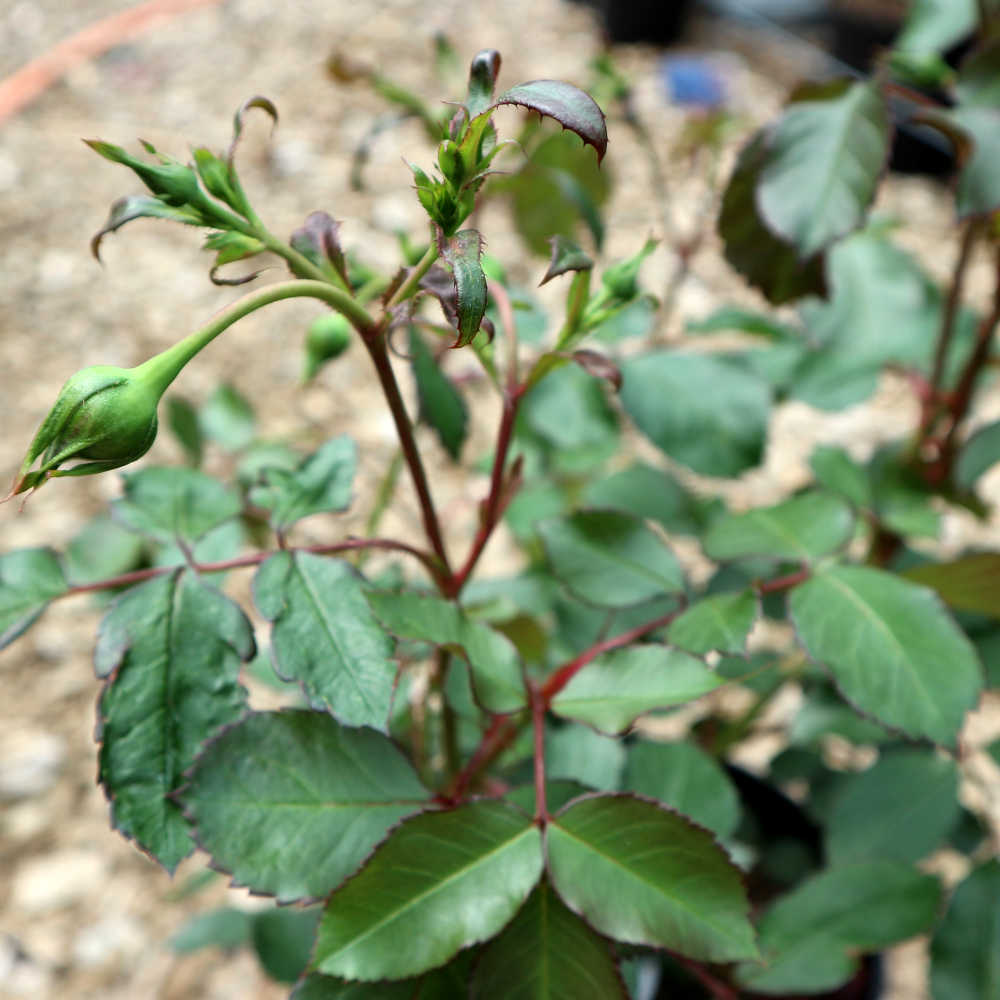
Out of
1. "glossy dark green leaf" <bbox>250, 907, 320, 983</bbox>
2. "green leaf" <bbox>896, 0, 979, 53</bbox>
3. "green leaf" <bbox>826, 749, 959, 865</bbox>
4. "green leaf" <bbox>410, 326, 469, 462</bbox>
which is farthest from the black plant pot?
"green leaf" <bbox>896, 0, 979, 53</bbox>

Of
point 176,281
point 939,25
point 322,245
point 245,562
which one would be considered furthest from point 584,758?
point 176,281

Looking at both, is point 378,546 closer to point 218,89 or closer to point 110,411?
point 110,411

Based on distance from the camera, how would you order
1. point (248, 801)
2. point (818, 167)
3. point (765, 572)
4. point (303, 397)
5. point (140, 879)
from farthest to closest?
point (303, 397)
point (140, 879)
point (765, 572)
point (818, 167)
point (248, 801)

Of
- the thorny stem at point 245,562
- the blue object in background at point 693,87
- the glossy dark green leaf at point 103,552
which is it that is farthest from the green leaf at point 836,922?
the blue object in background at point 693,87

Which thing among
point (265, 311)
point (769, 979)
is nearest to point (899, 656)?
point (769, 979)

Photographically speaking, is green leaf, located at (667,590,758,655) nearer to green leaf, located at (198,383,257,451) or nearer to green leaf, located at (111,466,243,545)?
green leaf, located at (111,466,243,545)

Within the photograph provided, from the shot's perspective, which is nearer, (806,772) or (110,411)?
(110,411)

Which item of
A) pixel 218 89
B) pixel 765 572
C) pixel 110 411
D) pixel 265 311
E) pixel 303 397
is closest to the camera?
pixel 110 411
